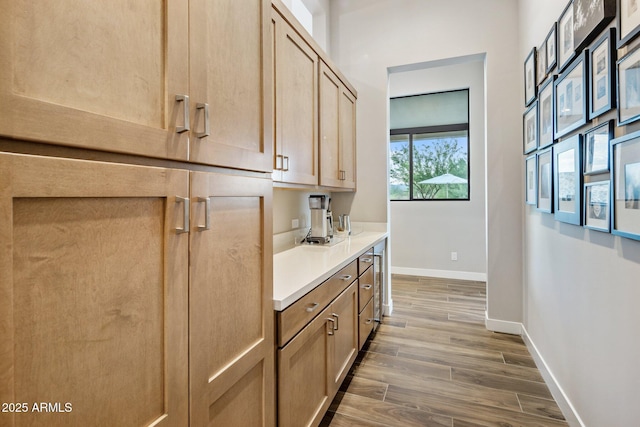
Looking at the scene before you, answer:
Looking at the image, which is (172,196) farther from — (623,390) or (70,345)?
(623,390)

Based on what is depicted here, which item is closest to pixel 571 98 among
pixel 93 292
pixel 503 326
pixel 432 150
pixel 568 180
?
pixel 568 180

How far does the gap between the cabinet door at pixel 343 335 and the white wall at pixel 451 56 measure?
1343 mm

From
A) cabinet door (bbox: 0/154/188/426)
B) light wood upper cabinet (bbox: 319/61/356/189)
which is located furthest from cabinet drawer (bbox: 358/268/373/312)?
cabinet door (bbox: 0/154/188/426)

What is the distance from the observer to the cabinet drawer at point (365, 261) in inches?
89.9

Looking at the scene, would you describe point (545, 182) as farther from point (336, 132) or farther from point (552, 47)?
point (336, 132)

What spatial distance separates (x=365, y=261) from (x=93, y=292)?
78.2 inches

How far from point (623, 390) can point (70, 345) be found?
5.98 ft

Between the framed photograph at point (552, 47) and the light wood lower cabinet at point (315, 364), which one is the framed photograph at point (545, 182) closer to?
the framed photograph at point (552, 47)

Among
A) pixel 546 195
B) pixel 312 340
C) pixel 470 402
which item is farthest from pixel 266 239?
pixel 546 195

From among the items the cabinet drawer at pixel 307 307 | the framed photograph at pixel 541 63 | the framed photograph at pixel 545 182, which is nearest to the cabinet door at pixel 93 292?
the cabinet drawer at pixel 307 307

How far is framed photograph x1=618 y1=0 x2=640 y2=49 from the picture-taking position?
1.10 metres

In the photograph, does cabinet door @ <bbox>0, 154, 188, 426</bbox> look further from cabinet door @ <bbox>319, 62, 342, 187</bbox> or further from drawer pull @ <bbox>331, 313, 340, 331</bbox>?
cabinet door @ <bbox>319, 62, 342, 187</bbox>

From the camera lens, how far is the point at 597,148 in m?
1.40

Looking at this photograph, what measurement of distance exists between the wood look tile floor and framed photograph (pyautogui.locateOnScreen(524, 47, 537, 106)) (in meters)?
2.01
